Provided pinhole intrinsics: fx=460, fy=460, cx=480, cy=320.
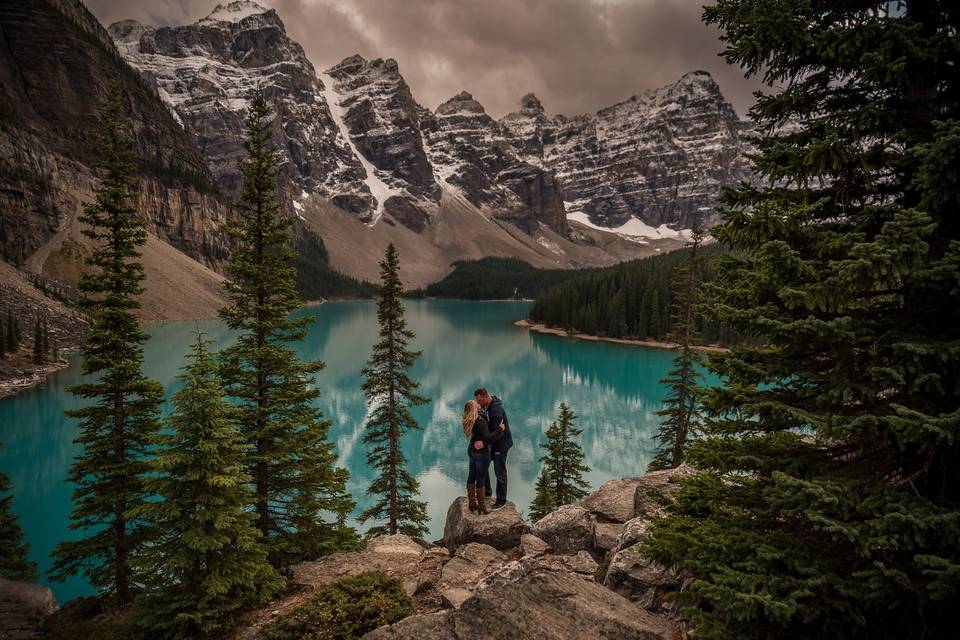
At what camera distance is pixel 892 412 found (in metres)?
4.16

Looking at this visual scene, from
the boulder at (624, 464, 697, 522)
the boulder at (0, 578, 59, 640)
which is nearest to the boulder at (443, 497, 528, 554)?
the boulder at (624, 464, 697, 522)

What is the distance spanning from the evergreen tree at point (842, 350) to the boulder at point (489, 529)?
17.6 feet

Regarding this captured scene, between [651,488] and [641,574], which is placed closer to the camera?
[641,574]

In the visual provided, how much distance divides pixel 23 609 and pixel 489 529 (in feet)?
33.2

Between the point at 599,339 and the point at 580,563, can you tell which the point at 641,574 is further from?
the point at 599,339

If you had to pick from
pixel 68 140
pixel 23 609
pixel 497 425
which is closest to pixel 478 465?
pixel 497 425

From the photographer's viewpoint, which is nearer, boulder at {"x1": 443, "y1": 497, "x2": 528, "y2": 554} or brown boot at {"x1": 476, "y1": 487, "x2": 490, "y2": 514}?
boulder at {"x1": 443, "y1": 497, "x2": 528, "y2": 554}

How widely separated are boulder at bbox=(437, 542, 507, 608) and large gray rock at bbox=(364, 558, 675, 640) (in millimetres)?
1789

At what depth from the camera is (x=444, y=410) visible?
44.9 metres

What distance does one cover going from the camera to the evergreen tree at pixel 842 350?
3779mm

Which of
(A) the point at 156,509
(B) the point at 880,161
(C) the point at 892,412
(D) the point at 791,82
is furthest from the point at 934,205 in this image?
(A) the point at 156,509

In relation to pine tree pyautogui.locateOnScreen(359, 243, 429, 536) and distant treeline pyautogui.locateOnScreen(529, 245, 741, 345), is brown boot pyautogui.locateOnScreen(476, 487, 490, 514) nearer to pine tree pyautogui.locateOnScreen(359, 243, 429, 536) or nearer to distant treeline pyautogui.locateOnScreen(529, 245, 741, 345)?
pine tree pyautogui.locateOnScreen(359, 243, 429, 536)

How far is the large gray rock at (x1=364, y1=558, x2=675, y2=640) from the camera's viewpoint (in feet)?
16.7

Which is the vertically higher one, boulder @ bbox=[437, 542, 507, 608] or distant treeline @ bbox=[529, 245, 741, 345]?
distant treeline @ bbox=[529, 245, 741, 345]
